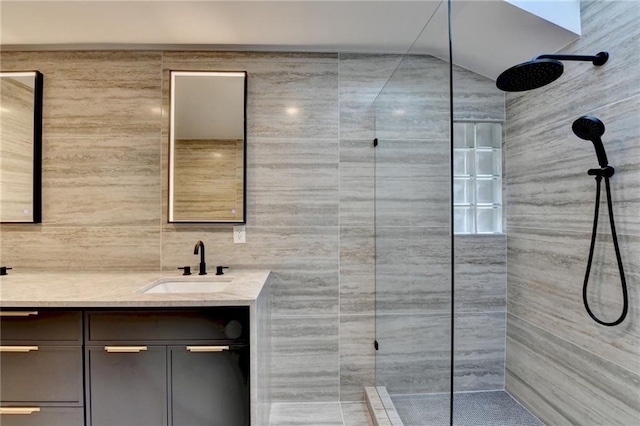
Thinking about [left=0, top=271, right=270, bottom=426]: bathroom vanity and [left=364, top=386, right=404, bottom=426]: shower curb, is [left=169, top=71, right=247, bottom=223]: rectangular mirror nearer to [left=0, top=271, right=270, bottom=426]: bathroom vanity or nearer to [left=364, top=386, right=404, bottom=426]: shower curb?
[left=0, top=271, right=270, bottom=426]: bathroom vanity

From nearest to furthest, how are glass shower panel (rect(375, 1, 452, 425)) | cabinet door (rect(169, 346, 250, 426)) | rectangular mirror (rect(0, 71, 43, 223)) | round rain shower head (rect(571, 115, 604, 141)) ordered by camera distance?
glass shower panel (rect(375, 1, 452, 425)) → round rain shower head (rect(571, 115, 604, 141)) → cabinet door (rect(169, 346, 250, 426)) → rectangular mirror (rect(0, 71, 43, 223))

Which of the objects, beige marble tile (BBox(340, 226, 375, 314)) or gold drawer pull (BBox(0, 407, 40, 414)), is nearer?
gold drawer pull (BBox(0, 407, 40, 414))

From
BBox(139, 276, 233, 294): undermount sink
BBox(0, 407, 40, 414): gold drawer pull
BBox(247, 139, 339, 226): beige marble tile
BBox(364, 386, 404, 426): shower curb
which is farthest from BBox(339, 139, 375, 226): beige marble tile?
BBox(0, 407, 40, 414): gold drawer pull

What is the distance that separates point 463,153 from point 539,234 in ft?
2.33

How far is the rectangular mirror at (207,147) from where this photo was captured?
2.11 meters

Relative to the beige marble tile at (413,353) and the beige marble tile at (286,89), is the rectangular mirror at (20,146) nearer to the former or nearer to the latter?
the beige marble tile at (286,89)

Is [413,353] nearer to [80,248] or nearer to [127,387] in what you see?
[127,387]

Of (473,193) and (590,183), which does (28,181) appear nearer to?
(473,193)

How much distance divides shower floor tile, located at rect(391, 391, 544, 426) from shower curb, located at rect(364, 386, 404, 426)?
5 centimetres

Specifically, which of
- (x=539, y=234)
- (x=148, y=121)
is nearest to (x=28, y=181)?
(x=148, y=121)

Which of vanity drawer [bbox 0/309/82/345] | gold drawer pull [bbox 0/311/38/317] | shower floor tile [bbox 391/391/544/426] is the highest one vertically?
gold drawer pull [bbox 0/311/38/317]

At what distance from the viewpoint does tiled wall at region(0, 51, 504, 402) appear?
2.13 metres

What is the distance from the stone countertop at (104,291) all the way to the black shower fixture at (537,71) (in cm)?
153

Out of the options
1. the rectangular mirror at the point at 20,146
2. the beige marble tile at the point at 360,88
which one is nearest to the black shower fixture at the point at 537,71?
the beige marble tile at the point at 360,88
